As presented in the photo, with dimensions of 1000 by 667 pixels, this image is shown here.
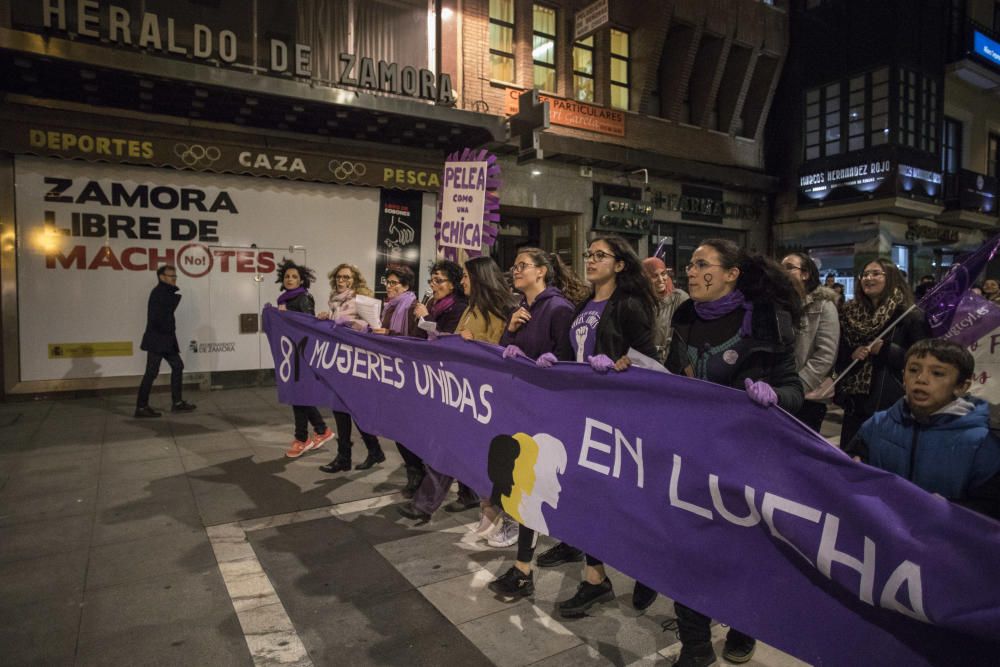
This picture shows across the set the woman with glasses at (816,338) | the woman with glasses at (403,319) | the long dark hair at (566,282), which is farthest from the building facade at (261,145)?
the woman with glasses at (816,338)

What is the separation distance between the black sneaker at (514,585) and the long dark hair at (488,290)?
1.73 m

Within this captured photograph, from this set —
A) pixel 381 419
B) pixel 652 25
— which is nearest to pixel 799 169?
pixel 652 25

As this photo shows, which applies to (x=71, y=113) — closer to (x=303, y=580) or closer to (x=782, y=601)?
(x=303, y=580)

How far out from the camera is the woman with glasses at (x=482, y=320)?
4316mm

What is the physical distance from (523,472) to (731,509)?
1172 millimetres

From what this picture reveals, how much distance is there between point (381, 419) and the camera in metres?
4.48

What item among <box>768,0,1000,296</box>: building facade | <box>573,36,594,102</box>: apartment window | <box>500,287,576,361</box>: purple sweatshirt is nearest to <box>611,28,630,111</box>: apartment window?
<box>573,36,594,102</box>: apartment window

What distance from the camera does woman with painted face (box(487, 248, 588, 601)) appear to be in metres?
3.49

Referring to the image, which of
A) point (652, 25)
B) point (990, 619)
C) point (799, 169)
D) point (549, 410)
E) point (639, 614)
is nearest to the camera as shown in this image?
point (990, 619)

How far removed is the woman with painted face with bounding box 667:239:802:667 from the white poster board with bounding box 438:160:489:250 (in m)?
3.40

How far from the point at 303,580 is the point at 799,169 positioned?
19290 mm

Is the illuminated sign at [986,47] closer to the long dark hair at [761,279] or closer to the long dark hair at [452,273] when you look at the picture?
the long dark hair at [452,273]

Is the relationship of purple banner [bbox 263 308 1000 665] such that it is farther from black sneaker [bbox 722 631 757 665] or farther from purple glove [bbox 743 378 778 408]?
black sneaker [bbox 722 631 757 665]

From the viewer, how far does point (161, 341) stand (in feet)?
28.0
